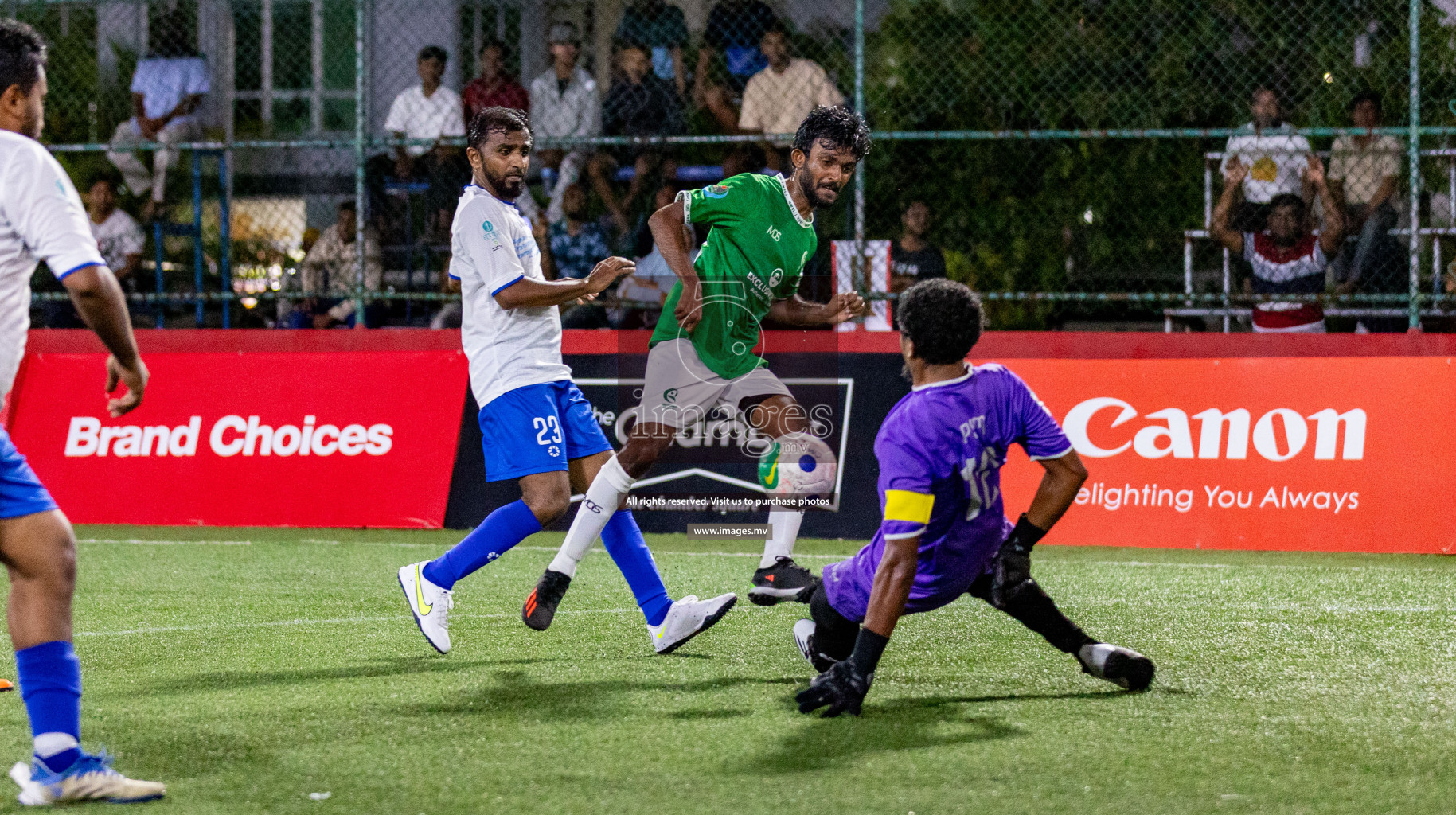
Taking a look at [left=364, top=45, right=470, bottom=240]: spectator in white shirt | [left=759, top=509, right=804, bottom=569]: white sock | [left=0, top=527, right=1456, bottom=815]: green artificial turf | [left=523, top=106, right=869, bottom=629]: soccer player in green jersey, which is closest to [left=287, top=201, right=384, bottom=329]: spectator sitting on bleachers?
[left=364, top=45, right=470, bottom=240]: spectator in white shirt

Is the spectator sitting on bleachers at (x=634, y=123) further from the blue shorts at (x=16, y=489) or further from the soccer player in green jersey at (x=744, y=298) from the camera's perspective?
the blue shorts at (x=16, y=489)

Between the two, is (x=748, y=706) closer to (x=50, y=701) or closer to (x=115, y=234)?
(x=50, y=701)

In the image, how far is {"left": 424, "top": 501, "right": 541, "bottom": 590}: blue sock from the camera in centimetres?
559

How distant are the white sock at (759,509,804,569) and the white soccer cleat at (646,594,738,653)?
2.41 ft

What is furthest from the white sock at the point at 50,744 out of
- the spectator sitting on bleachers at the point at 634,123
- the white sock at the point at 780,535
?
the spectator sitting on bleachers at the point at 634,123

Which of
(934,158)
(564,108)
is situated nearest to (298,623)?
(564,108)

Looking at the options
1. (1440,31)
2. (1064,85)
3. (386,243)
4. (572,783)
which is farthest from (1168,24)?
(572,783)

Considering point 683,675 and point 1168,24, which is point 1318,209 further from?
point 683,675

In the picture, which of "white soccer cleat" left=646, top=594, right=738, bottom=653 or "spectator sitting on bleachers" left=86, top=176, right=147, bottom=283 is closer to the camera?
"white soccer cleat" left=646, top=594, right=738, bottom=653

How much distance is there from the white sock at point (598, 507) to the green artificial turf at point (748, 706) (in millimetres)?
400

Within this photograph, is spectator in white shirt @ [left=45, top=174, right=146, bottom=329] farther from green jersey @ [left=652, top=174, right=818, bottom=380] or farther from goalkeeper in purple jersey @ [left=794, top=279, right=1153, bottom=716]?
goalkeeper in purple jersey @ [left=794, top=279, right=1153, bottom=716]

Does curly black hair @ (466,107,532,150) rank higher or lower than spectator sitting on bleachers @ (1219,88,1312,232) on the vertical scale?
lower

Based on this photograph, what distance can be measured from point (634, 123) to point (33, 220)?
8.16 meters

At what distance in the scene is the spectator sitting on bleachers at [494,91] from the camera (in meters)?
11.8
